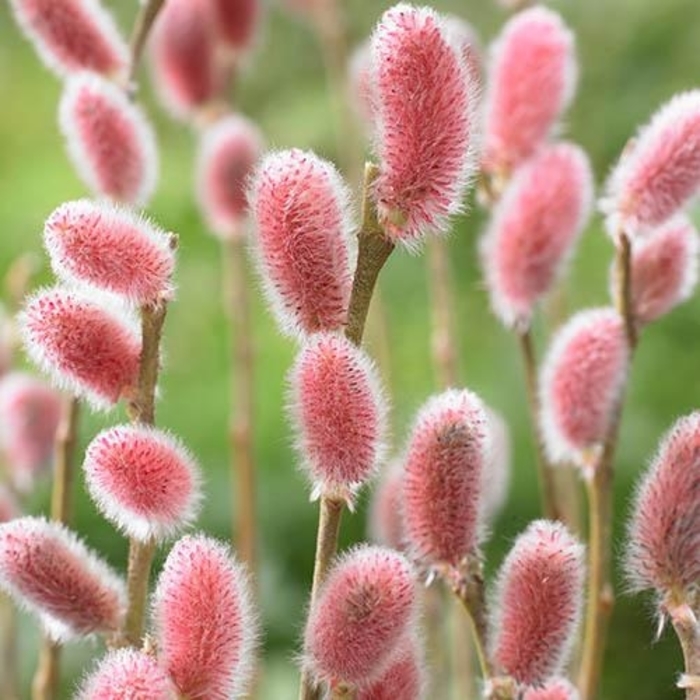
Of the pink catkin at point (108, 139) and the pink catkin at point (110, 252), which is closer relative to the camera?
the pink catkin at point (110, 252)

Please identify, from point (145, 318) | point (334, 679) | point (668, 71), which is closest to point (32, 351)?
point (145, 318)

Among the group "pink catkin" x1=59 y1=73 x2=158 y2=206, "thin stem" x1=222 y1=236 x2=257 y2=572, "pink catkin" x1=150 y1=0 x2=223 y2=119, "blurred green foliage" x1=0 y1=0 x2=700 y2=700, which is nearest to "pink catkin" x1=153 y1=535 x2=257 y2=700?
"pink catkin" x1=59 y1=73 x2=158 y2=206

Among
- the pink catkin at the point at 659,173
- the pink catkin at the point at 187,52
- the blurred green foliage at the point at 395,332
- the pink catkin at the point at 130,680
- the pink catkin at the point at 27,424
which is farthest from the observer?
the blurred green foliage at the point at 395,332

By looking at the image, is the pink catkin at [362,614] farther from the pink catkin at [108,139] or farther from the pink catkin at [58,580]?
the pink catkin at [108,139]

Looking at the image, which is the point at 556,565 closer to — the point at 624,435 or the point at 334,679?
the point at 334,679

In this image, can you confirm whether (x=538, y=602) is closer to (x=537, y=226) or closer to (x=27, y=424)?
(x=537, y=226)

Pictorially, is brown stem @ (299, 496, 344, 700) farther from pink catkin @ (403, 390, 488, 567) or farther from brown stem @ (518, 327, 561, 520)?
brown stem @ (518, 327, 561, 520)

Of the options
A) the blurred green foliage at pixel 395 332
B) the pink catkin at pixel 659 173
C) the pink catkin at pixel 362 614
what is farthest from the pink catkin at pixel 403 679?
the blurred green foliage at pixel 395 332
